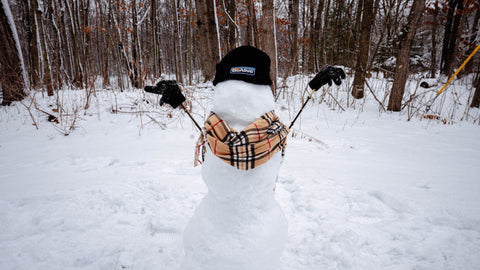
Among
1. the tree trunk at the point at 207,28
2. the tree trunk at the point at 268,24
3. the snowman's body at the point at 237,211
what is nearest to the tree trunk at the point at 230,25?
the tree trunk at the point at 207,28

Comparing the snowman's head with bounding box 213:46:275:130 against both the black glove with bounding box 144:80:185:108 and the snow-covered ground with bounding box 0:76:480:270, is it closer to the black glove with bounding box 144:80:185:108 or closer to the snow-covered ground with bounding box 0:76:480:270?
the black glove with bounding box 144:80:185:108

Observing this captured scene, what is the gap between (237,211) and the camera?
108 centimetres

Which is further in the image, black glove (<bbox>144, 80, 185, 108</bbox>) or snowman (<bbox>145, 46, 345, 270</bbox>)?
black glove (<bbox>144, 80, 185, 108</bbox>)

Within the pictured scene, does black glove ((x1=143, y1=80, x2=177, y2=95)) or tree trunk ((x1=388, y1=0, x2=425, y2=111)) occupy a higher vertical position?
tree trunk ((x1=388, y1=0, x2=425, y2=111))

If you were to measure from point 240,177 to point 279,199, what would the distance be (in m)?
1.12

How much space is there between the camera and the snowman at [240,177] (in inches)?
40.2

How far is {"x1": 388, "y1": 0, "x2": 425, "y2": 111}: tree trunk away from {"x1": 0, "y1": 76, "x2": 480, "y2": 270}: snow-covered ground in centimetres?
157

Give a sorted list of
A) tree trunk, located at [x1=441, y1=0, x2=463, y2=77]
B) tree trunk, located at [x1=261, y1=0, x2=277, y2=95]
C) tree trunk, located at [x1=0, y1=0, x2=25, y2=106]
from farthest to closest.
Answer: tree trunk, located at [x1=441, y1=0, x2=463, y2=77], tree trunk, located at [x1=0, y1=0, x2=25, y2=106], tree trunk, located at [x1=261, y1=0, x2=277, y2=95]

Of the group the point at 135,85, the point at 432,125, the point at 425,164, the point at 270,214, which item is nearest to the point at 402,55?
the point at 432,125

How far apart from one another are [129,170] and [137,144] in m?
0.98

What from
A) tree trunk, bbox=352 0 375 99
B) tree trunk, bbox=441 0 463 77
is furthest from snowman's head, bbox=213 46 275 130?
tree trunk, bbox=441 0 463 77

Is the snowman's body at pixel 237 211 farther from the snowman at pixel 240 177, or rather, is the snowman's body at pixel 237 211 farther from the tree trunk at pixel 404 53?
the tree trunk at pixel 404 53

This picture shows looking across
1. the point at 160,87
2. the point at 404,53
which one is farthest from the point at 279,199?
the point at 404,53

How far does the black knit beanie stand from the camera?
1.06m
